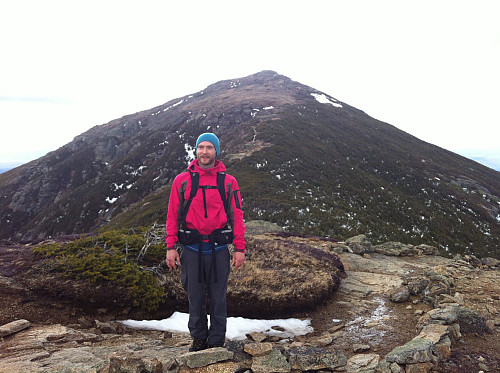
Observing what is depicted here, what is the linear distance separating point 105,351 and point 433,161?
185 ft

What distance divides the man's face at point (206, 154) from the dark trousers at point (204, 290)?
4.60ft

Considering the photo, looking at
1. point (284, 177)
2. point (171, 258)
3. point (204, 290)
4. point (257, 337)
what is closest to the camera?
point (171, 258)

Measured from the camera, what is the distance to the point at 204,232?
4199 mm

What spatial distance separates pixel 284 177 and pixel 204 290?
26919 mm

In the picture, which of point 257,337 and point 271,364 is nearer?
point 271,364

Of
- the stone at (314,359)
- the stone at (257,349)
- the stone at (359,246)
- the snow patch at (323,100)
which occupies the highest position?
the snow patch at (323,100)

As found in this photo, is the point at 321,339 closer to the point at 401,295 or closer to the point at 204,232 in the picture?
the point at 204,232

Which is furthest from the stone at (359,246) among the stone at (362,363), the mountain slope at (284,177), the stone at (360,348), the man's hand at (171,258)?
the man's hand at (171,258)

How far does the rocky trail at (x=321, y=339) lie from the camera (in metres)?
3.80

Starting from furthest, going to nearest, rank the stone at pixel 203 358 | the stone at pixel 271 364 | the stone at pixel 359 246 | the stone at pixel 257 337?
1. the stone at pixel 359 246
2. the stone at pixel 257 337
3. the stone at pixel 271 364
4. the stone at pixel 203 358

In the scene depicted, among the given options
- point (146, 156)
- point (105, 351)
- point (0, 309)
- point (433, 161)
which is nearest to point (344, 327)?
point (105, 351)

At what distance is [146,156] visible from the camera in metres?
56.5

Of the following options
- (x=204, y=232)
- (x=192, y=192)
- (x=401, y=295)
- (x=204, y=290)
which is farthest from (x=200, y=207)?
(x=401, y=295)

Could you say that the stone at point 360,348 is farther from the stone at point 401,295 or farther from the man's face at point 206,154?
the man's face at point 206,154
